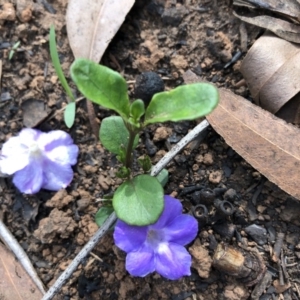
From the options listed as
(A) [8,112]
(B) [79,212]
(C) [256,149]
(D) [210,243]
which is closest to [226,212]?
(D) [210,243]

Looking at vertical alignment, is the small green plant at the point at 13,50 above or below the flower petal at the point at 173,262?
above

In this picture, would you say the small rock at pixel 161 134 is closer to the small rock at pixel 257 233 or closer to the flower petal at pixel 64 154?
the flower petal at pixel 64 154

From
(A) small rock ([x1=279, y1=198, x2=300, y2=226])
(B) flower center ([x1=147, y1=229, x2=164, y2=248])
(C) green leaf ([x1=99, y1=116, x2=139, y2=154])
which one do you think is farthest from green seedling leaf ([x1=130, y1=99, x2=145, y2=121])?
(A) small rock ([x1=279, y1=198, x2=300, y2=226])

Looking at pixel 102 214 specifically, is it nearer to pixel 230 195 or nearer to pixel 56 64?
pixel 230 195

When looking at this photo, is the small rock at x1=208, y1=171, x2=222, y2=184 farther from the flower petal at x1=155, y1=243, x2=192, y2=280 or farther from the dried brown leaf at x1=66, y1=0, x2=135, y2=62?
the dried brown leaf at x1=66, y1=0, x2=135, y2=62

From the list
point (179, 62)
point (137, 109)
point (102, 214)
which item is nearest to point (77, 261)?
point (102, 214)

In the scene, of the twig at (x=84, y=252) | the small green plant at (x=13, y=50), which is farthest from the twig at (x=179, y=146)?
the small green plant at (x=13, y=50)
